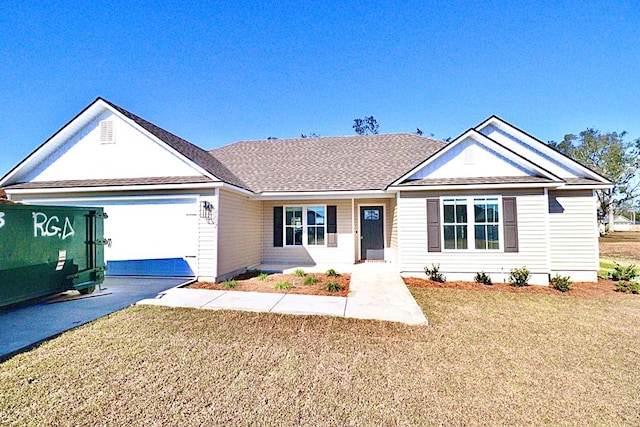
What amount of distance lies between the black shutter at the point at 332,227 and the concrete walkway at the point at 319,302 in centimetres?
388

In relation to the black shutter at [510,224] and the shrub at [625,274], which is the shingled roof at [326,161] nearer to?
the black shutter at [510,224]

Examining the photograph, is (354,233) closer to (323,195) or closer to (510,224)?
(323,195)

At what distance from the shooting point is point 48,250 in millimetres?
5844

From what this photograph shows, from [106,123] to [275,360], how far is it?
9397mm

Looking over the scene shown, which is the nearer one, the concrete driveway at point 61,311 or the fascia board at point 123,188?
the concrete driveway at point 61,311

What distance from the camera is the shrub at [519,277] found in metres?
8.38

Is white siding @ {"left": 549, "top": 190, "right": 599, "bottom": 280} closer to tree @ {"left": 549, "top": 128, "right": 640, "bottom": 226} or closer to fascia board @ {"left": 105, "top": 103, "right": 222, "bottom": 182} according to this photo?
fascia board @ {"left": 105, "top": 103, "right": 222, "bottom": 182}

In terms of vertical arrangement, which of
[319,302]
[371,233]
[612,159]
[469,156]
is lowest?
[319,302]

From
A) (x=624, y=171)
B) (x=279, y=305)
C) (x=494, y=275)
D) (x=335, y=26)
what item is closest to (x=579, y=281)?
(x=494, y=275)

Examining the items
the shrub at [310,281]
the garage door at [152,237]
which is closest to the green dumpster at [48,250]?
the garage door at [152,237]

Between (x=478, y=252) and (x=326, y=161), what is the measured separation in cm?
706

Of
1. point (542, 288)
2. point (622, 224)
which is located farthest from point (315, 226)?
point (622, 224)

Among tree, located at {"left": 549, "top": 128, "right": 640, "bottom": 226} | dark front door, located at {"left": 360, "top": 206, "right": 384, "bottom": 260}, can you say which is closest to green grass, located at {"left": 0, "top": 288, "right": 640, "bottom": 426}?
dark front door, located at {"left": 360, "top": 206, "right": 384, "bottom": 260}

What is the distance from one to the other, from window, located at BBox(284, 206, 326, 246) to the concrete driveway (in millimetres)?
4923
